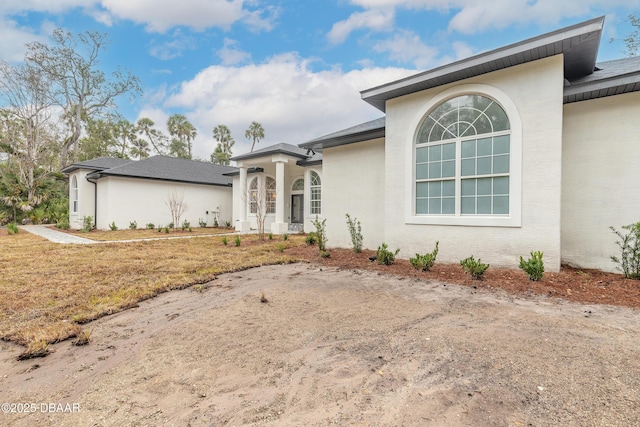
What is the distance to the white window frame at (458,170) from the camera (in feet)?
19.0

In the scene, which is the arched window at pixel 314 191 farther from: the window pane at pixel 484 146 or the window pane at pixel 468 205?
the window pane at pixel 484 146

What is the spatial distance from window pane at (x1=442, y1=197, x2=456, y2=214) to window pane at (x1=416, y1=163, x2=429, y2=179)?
0.77 meters

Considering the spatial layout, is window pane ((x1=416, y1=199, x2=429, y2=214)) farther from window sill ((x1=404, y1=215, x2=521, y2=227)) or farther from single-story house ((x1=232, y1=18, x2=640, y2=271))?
window sill ((x1=404, y1=215, x2=521, y2=227))

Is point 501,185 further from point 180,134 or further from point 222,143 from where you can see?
point 180,134

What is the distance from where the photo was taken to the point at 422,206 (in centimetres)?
718

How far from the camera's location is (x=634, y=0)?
30.8ft

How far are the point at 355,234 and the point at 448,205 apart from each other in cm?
294

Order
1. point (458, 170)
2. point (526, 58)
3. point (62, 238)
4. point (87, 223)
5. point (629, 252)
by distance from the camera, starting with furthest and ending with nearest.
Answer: point (87, 223) < point (62, 238) < point (458, 170) < point (526, 58) < point (629, 252)

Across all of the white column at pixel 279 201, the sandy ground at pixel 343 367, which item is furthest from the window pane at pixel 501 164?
the white column at pixel 279 201

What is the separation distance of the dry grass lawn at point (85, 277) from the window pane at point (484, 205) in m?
4.85

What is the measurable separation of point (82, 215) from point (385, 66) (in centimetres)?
1925

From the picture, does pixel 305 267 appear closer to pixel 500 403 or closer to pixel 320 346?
pixel 320 346

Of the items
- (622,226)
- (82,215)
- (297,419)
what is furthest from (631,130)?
(82,215)

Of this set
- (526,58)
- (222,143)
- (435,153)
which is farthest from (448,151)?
(222,143)
